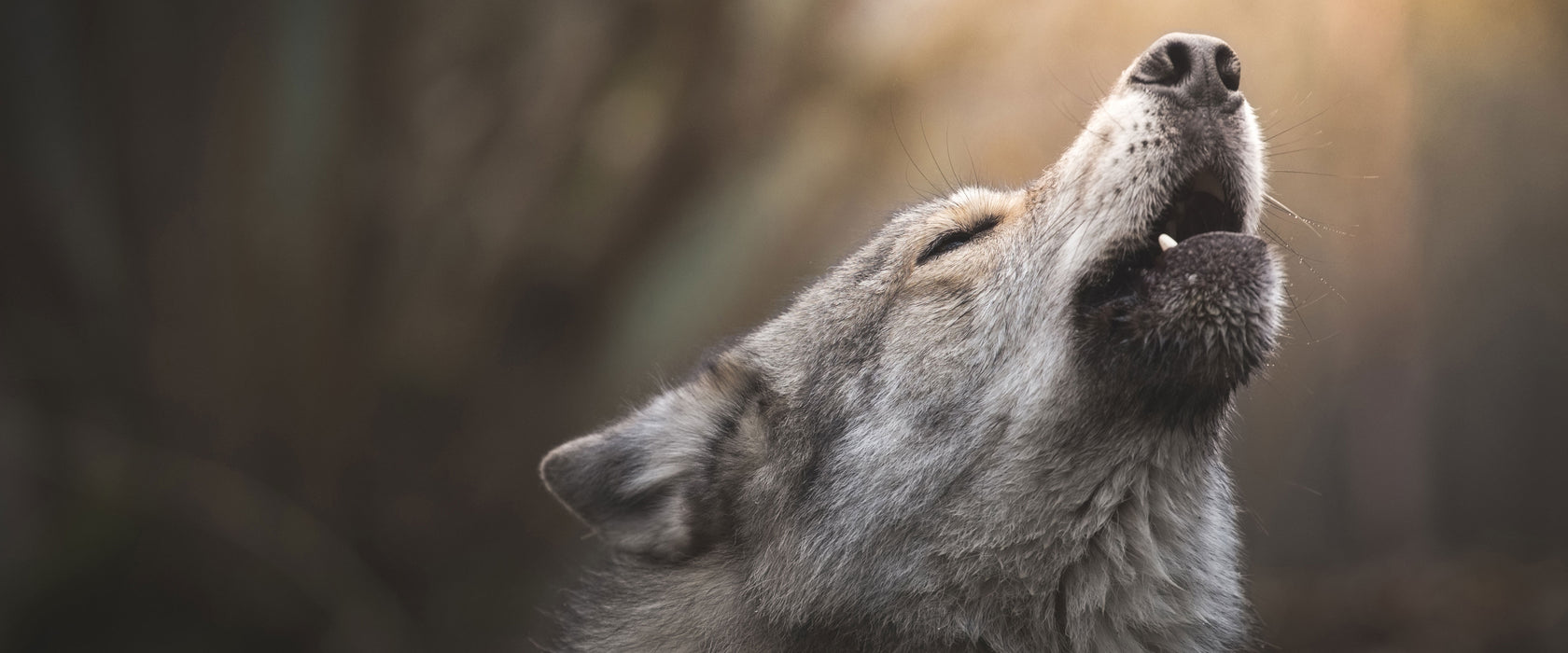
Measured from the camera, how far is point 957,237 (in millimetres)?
2822

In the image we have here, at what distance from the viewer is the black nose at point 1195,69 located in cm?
239

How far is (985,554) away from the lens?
232cm

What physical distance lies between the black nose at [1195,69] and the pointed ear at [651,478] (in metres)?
1.39

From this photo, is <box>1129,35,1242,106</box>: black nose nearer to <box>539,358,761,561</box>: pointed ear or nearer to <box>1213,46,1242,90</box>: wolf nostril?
<box>1213,46,1242,90</box>: wolf nostril

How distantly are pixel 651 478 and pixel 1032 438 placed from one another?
1076 millimetres

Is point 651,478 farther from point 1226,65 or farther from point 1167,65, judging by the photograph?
point 1226,65

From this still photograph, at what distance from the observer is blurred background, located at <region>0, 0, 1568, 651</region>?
445 cm

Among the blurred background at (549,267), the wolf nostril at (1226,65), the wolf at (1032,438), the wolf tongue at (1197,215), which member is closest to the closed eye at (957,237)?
the wolf at (1032,438)

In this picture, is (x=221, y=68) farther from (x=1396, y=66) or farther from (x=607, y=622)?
(x=1396, y=66)

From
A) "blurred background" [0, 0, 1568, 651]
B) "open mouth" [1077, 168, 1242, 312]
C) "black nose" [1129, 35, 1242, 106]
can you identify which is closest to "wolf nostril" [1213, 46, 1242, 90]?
"black nose" [1129, 35, 1242, 106]

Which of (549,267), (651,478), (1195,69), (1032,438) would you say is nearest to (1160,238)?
(1195,69)

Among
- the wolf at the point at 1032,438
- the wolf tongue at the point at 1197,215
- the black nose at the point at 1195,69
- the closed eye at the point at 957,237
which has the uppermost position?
the black nose at the point at 1195,69

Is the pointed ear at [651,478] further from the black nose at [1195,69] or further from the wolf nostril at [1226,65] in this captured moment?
the wolf nostril at [1226,65]

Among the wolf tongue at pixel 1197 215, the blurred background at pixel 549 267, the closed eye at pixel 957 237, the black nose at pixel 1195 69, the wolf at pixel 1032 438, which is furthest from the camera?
the blurred background at pixel 549 267
